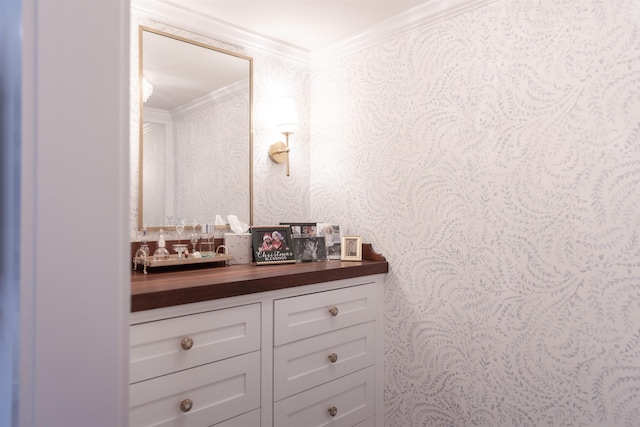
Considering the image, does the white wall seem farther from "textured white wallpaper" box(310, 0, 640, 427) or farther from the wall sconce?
the wall sconce

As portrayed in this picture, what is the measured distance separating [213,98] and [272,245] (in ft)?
2.84

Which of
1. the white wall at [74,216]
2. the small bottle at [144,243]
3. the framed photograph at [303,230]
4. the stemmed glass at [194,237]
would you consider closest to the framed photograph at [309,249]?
the framed photograph at [303,230]

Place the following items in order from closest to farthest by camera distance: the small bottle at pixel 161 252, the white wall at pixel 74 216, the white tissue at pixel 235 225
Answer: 1. the white wall at pixel 74 216
2. the small bottle at pixel 161 252
3. the white tissue at pixel 235 225

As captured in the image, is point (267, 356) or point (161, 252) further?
point (161, 252)

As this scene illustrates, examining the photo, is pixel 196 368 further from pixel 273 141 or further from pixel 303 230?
pixel 273 141

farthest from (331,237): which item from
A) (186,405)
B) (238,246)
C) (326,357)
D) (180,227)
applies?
(186,405)

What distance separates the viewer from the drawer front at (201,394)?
4.30 feet

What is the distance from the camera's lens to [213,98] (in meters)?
2.22

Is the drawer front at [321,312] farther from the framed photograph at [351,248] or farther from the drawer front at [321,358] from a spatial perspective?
the framed photograph at [351,248]

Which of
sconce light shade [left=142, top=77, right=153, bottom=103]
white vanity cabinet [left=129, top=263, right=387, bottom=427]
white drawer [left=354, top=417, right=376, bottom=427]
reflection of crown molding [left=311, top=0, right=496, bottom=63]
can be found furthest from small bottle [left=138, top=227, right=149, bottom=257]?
reflection of crown molding [left=311, top=0, right=496, bottom=63]

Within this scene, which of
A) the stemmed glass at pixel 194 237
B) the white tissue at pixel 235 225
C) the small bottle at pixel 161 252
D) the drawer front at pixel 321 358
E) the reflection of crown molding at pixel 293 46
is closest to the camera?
the drawer front at pixel 321 358

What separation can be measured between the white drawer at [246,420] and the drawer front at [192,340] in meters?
0.25

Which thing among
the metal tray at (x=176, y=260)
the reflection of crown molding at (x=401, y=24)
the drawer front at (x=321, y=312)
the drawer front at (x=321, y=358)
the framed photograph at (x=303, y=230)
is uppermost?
the reflection of crown molding at (x=401, y=24)

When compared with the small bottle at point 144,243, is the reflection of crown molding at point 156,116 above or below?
above
